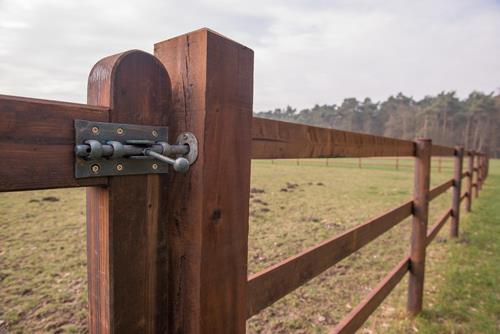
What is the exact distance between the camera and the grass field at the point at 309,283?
223 cm

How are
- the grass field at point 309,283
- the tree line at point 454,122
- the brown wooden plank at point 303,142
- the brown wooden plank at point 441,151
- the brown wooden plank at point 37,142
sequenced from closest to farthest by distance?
the brown wooden plank at point 37,142 → the brown wooden plank at point 303,142 → the grass field at point 309,283 → the brown wooden plank at point 441,151 → the tree line at point 454,122

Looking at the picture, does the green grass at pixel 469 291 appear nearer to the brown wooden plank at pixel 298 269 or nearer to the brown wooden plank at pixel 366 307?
the brown wooden plank at pixel 366 307

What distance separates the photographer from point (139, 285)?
0.57m

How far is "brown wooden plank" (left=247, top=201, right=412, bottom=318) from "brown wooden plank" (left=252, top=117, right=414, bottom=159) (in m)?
0.36

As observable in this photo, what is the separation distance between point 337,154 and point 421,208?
145cm

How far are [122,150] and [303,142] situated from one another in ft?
2.20

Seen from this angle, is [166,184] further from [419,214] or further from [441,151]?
[441,151]

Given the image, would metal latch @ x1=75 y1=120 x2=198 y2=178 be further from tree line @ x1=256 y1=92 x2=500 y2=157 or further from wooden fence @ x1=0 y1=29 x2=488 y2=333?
tree line @ x1=256 y1=92 x2=500 y2=157

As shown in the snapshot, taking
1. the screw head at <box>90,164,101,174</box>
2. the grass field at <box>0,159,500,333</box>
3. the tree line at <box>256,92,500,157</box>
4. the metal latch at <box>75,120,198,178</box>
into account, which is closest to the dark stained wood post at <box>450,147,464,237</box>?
the grass field at <box>0,159,500,333</box>

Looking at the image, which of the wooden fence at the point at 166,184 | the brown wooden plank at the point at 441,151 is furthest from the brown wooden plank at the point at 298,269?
the brown wooden plank at the point at 441,151

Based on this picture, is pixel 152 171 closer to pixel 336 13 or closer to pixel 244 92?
pixel 244 92

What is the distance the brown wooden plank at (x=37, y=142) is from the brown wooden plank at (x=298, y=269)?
Result: 582 mm

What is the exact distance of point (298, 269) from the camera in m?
1.07

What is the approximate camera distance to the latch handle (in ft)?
1.66
